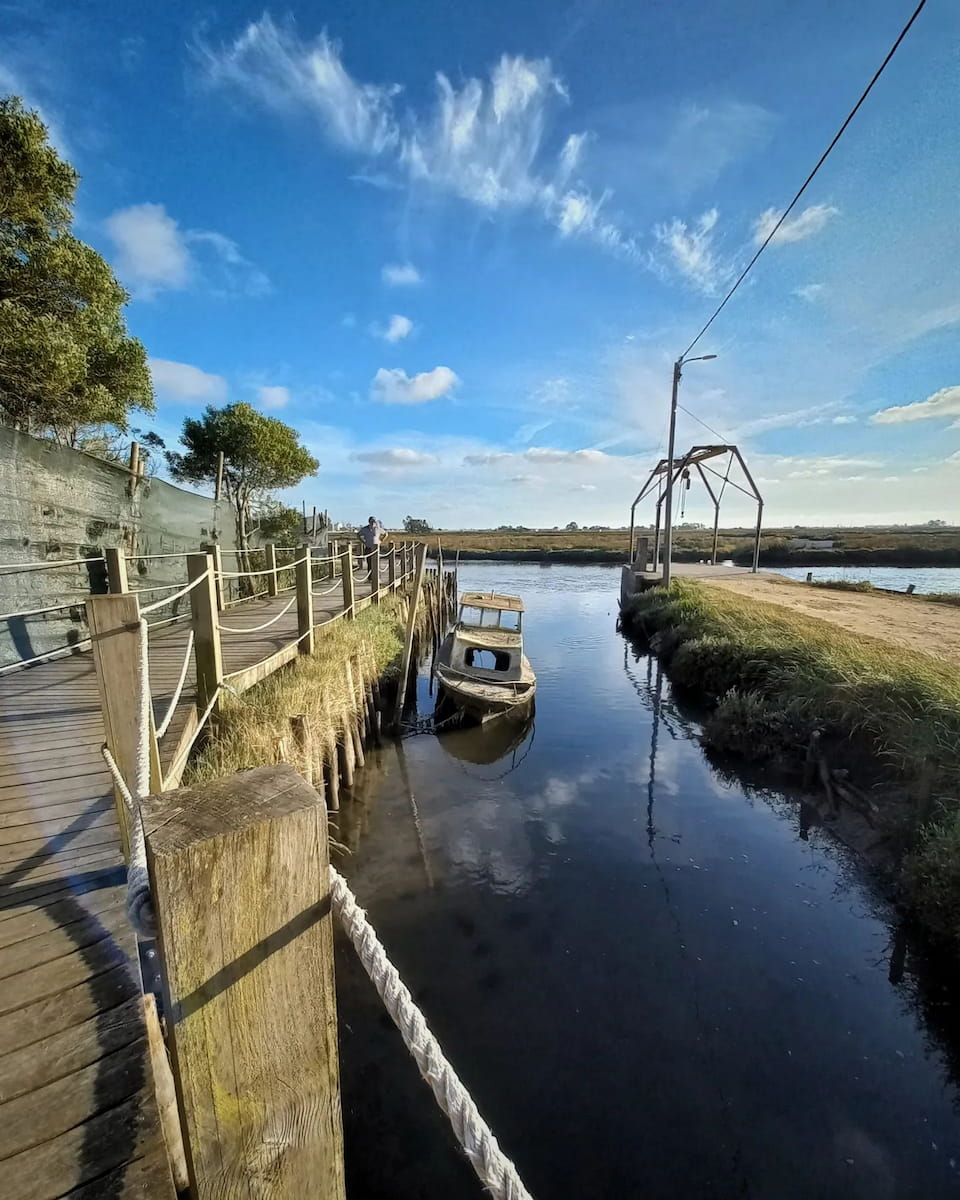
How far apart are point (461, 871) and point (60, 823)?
13.8ft

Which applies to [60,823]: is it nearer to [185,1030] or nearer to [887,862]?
[185,1030]

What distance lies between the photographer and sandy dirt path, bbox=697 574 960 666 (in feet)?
33.1

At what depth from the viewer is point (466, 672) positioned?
11.5m

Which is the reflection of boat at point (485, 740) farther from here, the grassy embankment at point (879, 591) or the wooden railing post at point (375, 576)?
the grassy embankment at point (879, 591)

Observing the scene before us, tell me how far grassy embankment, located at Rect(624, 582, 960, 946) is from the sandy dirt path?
90 cm

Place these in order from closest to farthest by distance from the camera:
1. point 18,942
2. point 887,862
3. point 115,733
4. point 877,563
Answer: point 18,942, point 115,733, point 887,862, point 877,563

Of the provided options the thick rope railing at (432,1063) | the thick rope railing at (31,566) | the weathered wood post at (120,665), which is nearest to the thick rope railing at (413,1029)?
the thick rope railing at (432,1063)

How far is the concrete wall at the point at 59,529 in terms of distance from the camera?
5.59 m

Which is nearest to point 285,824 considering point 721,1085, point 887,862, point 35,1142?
point 35,1142

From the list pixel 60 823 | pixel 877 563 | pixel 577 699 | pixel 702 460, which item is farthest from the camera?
pixel 877 563

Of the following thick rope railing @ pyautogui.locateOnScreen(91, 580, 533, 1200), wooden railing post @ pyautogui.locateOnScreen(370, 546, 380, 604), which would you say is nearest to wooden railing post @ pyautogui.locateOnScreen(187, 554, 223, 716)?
thick rope railing @ pyautogui.locateOnScreen(91, 580, 533, 1200)

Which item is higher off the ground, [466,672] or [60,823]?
[60,823]

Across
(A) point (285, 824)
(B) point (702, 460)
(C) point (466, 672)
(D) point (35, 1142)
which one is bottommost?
(C) point (466, 672)

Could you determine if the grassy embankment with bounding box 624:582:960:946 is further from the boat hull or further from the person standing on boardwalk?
the person standing on boardwalk
